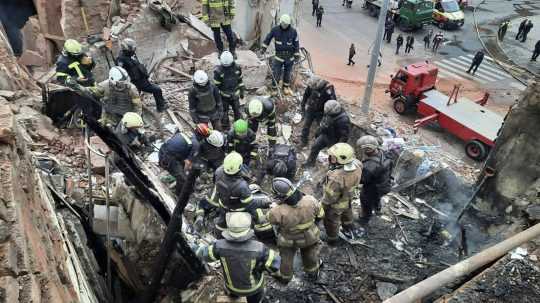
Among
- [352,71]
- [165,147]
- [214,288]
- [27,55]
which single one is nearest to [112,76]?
[165,147]

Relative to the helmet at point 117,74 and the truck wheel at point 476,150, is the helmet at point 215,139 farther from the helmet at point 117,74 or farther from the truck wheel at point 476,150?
the truck wheel at point 476,150

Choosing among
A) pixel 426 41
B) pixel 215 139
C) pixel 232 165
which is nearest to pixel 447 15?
pixel 426 41

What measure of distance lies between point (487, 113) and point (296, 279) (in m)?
8.75

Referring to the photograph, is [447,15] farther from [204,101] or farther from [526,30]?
[204,101]

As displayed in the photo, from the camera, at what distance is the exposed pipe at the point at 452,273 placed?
216 cm

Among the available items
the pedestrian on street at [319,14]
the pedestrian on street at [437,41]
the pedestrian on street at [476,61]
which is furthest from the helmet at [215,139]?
Answer: the pedestrian on street at [437,41]

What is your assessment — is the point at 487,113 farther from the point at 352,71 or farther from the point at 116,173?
the point at 116,173

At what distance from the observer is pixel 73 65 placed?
24.3 feet

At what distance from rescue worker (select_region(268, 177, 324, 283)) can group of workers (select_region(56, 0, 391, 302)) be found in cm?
1

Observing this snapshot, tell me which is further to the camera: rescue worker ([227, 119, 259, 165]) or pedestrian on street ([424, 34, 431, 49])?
pedestrian on street ([424, 34, 431, 49])

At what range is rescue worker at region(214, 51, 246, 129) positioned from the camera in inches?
313

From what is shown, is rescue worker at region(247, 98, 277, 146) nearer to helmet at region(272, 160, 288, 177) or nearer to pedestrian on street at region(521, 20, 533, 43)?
helmet at region(272, 160, 288, 177)

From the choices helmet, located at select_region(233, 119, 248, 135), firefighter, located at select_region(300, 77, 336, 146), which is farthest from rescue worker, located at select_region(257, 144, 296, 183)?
firefighter, located at select_region(300, 77, 336, 146)

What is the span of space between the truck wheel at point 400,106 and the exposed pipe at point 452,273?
1063cm
